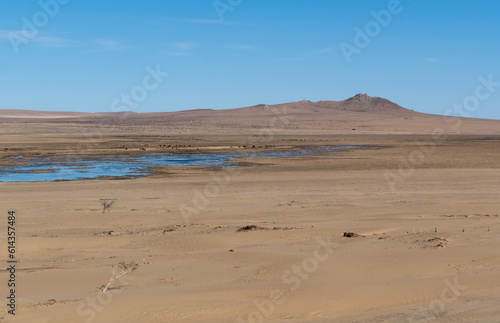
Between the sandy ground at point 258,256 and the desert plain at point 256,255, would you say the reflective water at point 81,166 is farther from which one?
the sandy ground at point 258,256

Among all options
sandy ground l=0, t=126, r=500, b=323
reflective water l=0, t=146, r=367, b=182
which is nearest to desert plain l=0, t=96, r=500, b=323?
sandy ground l=0, t=126, r=500, b=323

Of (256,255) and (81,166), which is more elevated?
(81,166)

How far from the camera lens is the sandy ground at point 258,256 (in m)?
8.04

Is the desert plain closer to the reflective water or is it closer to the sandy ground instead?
the sandy ground

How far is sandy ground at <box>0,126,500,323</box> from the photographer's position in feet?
26.4

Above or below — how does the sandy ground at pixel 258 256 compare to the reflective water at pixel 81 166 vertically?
below

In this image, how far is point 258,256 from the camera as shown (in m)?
10.9

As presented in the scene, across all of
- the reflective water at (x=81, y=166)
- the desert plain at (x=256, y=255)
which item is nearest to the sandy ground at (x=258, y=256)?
the desert plain at (x=256, y=255)

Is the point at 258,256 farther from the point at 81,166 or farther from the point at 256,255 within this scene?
the point at 81,166

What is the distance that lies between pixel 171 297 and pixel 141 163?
2873 centimetres

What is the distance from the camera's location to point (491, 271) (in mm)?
9469

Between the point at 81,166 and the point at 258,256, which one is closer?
the point at 258,256

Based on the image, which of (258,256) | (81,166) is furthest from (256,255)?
(81,166)

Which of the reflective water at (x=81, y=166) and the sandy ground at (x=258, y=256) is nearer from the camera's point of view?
the sandy ground at (x=258, y=256)
